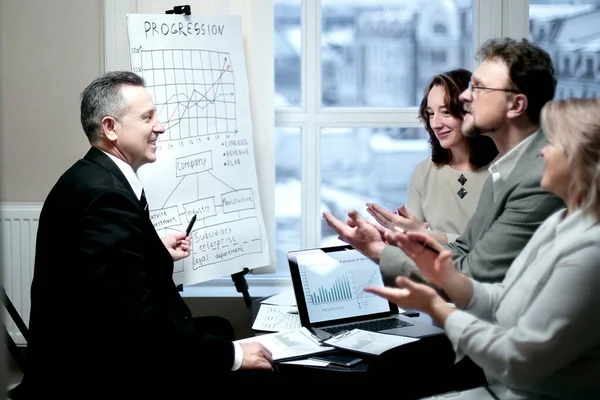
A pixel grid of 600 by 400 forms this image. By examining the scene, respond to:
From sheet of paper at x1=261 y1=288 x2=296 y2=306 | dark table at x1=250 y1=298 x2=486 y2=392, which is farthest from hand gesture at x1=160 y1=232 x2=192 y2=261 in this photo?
dark table at x1=250 y1=298 x2=486 y2=392

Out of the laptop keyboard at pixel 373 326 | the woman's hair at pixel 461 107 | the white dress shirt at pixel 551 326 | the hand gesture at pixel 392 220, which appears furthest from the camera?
the woman's hair at pixel 461 107

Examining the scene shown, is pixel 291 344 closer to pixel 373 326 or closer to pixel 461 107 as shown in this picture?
pixel 373 326

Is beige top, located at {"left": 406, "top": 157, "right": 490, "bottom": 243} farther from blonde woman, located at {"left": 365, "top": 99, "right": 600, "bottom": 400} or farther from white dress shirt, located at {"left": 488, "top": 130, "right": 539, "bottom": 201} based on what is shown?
blonde woman, located at {"left": 365, "top": 99, "right": 600, "bottom": 400}

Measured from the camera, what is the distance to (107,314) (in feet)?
5.76

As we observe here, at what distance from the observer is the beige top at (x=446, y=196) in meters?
2.63

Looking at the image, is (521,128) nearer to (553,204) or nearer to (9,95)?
(553,204)

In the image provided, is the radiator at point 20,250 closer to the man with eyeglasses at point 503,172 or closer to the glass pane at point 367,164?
the glass pane at point 367,164

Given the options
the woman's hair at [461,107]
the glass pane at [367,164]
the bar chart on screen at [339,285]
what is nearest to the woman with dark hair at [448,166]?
the woman's hair at [461,107]

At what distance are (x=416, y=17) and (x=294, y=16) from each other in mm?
519

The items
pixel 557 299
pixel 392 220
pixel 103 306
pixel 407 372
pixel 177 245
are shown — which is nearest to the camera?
pixel 557 299

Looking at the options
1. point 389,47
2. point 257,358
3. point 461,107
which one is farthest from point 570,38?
point 257,358

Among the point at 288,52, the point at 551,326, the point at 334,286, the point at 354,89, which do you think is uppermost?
the point at 288,52

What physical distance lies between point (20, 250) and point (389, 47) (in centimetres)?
177

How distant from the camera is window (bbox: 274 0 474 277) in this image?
10.0 feet
